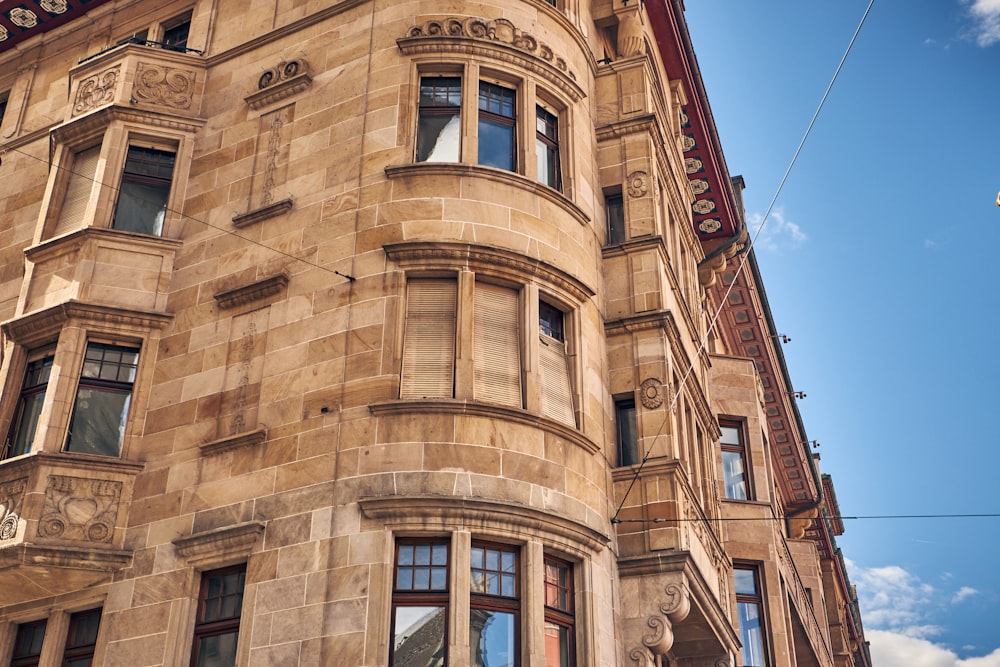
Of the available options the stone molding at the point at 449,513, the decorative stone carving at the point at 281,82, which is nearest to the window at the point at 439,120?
the decorative stone carving at the point at 281,82

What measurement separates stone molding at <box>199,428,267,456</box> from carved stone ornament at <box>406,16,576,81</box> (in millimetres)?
9036

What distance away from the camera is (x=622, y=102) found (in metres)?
27.7

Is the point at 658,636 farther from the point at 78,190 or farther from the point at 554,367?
the point at 78,190

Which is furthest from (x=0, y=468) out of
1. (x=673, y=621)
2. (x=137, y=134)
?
(x=673, y=621)

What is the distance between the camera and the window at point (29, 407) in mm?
23297

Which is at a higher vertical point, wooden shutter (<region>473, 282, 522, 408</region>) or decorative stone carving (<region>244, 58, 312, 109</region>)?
decorative stone carving (<region>244, 58, 312, 109</region>)

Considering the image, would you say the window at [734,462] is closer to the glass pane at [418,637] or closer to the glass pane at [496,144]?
the glass pane at [496,144]

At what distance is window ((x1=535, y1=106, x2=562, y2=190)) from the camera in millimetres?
24906

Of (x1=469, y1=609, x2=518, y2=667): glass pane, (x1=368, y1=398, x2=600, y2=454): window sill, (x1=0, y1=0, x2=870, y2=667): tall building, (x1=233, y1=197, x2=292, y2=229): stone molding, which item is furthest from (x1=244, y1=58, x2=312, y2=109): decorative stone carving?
(x1=469, y1=609, x2=518, y2=667): glass pane

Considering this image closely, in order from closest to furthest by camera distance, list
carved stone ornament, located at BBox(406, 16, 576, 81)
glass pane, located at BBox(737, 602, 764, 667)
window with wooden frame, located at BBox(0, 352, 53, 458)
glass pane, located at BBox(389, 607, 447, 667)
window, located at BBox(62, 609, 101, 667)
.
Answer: glass pane, located at BBox(389, 607, 447, 667), window, located at BBox(62, 609, 101, 667), window with wooden frame, located at BBox(0, 352, 53, 458), carved stone ornament, located at BBox(406, 16, 576, 81), glass pane, located at BBox(737, 602, 764, 667)

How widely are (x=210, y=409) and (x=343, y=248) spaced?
12.9 feet

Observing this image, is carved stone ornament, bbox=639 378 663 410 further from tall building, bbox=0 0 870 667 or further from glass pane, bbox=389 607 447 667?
glass pane, bbox=389 607 447 667

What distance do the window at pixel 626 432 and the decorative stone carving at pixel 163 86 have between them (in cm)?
1190

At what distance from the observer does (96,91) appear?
2702 cm
